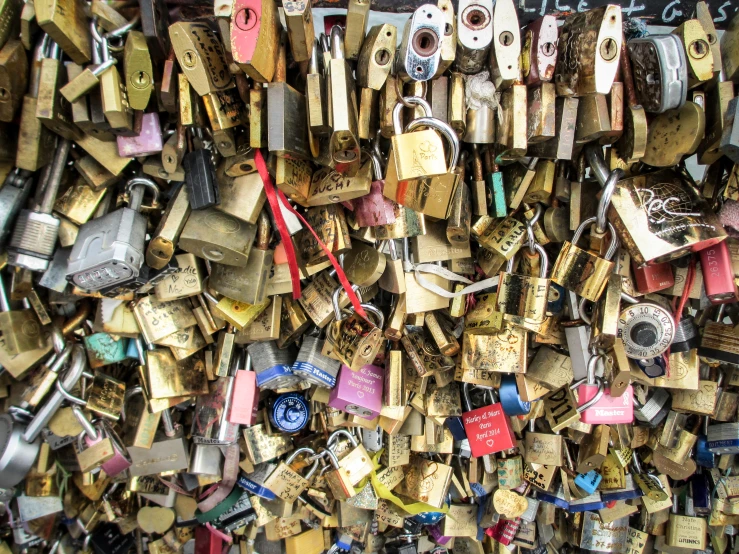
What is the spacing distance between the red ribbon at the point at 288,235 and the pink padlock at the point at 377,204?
0.15 m

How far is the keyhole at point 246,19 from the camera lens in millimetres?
1144

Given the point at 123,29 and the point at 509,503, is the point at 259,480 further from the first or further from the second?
the point at 123,29

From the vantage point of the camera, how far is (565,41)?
53.0 inches

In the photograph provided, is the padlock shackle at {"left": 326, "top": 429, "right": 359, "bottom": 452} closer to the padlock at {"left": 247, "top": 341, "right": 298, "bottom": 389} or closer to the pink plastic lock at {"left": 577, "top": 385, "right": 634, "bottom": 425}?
Result: the padlock at {"left": 247, "top": 341, "right": 298, "bottom": 389}

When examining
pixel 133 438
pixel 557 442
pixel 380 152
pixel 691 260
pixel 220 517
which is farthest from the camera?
pixel 220 517

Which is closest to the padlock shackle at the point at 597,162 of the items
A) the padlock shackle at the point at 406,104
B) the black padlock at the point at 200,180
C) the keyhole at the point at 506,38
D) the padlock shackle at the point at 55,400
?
the keyhole at the point at 506,38

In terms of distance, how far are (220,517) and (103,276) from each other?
3.75ft

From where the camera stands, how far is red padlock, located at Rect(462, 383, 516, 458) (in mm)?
1771

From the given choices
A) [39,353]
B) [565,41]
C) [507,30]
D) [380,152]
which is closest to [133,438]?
[39,353]

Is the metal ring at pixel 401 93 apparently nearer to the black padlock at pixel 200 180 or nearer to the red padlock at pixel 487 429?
the black padlock at pixel 200 180

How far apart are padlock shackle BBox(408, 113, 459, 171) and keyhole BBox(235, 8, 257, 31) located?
1.42ft

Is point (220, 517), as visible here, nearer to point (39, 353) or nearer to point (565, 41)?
point (39, 353)

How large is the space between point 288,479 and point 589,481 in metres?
1.16

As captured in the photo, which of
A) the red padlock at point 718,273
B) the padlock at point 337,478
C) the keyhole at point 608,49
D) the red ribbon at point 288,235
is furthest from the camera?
the padlock at point 337,478
